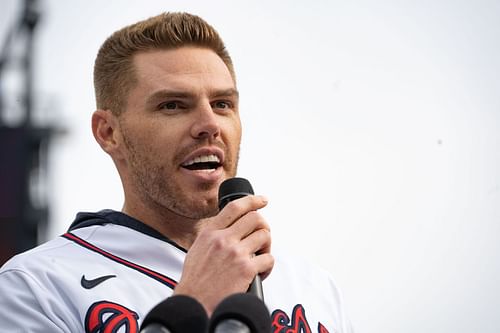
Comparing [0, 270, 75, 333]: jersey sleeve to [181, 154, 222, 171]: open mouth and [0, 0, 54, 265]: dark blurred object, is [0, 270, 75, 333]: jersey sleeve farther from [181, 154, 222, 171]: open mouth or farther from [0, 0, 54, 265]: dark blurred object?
[0, 0, 54, 265]: dark blurred object

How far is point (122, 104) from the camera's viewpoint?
2.74m

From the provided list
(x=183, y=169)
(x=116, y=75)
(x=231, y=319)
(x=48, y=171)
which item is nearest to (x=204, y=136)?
(x=183, y=169)

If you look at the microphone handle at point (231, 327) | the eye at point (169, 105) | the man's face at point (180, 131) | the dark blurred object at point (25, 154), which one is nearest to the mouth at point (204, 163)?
the man's face at point (180, 131)

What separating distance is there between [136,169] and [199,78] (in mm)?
410

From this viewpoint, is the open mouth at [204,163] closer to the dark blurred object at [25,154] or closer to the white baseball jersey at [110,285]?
the white baseball jersey at [110,285]

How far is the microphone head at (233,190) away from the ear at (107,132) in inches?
30.8

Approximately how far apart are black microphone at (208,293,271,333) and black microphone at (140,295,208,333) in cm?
7

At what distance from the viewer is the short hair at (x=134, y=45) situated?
2.78m

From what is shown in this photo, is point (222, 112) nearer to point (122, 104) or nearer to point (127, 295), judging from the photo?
point (122, 104)

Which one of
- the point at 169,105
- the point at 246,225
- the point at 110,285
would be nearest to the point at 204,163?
the point at 169,105

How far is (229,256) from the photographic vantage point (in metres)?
1.83

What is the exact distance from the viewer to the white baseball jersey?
7.18ft

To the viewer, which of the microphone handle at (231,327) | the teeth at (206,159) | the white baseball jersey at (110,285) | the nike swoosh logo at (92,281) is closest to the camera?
the microphone handle at (231,327)

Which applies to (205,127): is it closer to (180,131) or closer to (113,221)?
(180,131)
